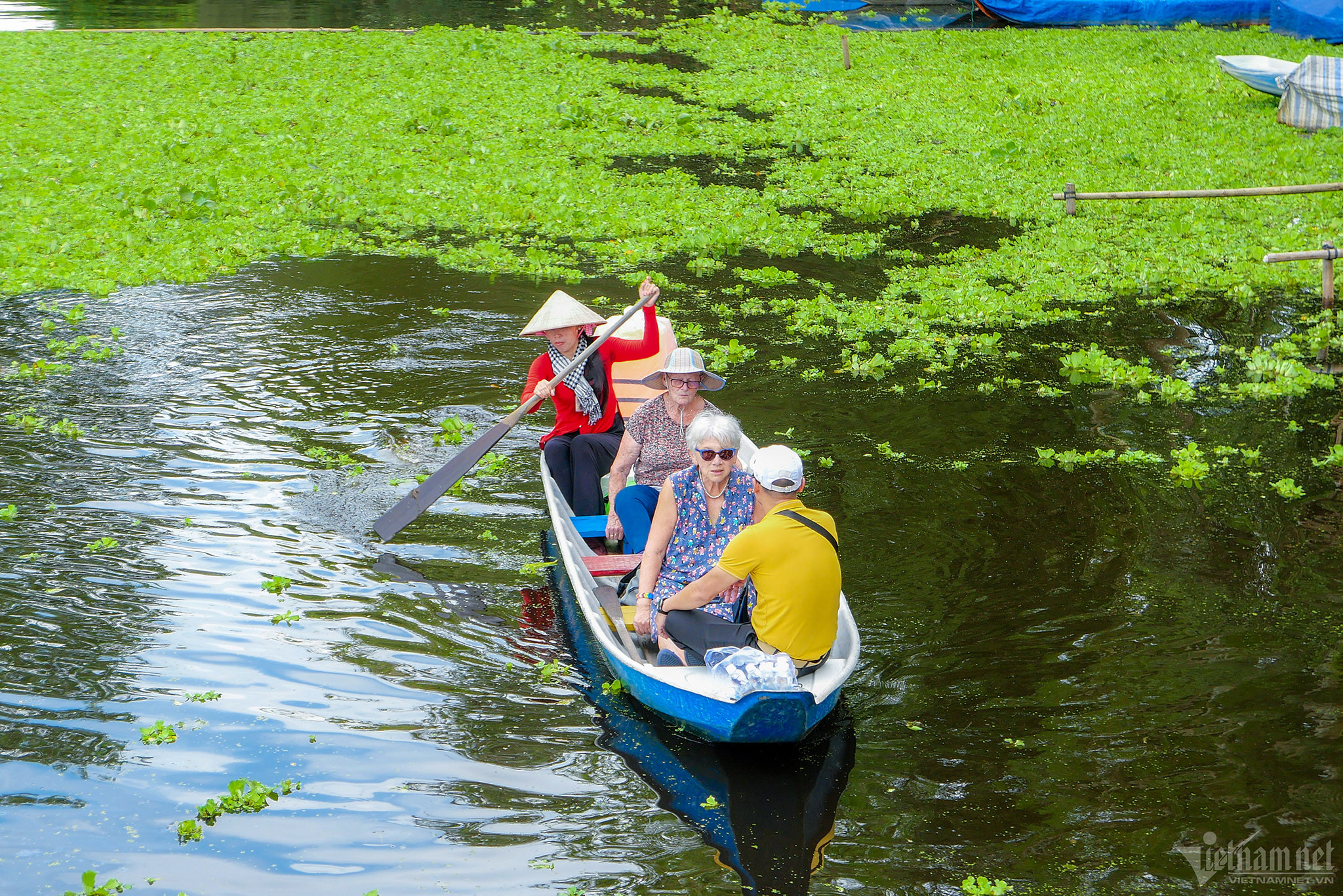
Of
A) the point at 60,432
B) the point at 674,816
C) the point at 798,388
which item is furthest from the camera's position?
the point at 798,388

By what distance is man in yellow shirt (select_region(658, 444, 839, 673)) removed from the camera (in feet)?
18.1

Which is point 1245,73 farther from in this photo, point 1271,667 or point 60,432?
point 60,432

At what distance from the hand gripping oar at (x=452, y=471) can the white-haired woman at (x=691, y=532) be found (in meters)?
1.98

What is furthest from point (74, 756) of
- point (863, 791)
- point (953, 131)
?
point (953, 131)

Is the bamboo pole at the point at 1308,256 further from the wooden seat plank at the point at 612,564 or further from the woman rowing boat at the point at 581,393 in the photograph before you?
the wooden seat plank at the point at 612,564

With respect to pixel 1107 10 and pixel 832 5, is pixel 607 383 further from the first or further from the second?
pixel 832 5

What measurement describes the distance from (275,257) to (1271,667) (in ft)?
38.4

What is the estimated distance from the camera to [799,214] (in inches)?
625

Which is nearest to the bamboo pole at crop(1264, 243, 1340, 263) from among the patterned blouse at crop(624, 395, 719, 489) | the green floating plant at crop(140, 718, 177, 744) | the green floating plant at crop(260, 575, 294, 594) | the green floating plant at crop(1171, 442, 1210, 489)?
the green floating plant at crop(1171, 442, 1210, 489)

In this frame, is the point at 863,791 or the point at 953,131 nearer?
the point at 863,791

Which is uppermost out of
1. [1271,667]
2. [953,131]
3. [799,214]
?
[953,131]

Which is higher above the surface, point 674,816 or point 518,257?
point 518,257

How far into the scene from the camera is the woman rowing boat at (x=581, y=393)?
26.8ft

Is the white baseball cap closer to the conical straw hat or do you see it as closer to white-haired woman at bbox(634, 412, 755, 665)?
white-haired woman at bbox(634, 412, 755, 665)
